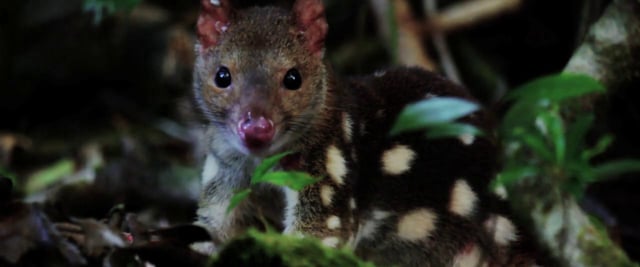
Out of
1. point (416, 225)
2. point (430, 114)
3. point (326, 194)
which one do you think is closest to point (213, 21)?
point (326, 194)

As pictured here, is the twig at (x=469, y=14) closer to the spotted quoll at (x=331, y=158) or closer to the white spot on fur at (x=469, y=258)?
the spotted quoll at (x=331, y=158)

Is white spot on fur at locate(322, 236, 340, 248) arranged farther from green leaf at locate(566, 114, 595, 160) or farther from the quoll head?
green leaf at locate(566, 114, 595, 160)

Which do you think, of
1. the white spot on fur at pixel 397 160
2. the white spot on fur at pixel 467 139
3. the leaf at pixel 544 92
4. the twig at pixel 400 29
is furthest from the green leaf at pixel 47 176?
the leaf at pixel 544 92

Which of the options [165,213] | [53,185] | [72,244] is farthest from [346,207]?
[53,185]

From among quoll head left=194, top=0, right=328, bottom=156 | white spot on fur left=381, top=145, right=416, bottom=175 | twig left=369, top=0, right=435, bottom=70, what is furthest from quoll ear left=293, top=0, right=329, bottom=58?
twig left=369, top=0, right=435, bottom=70

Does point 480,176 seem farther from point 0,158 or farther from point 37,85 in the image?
point 37,85
